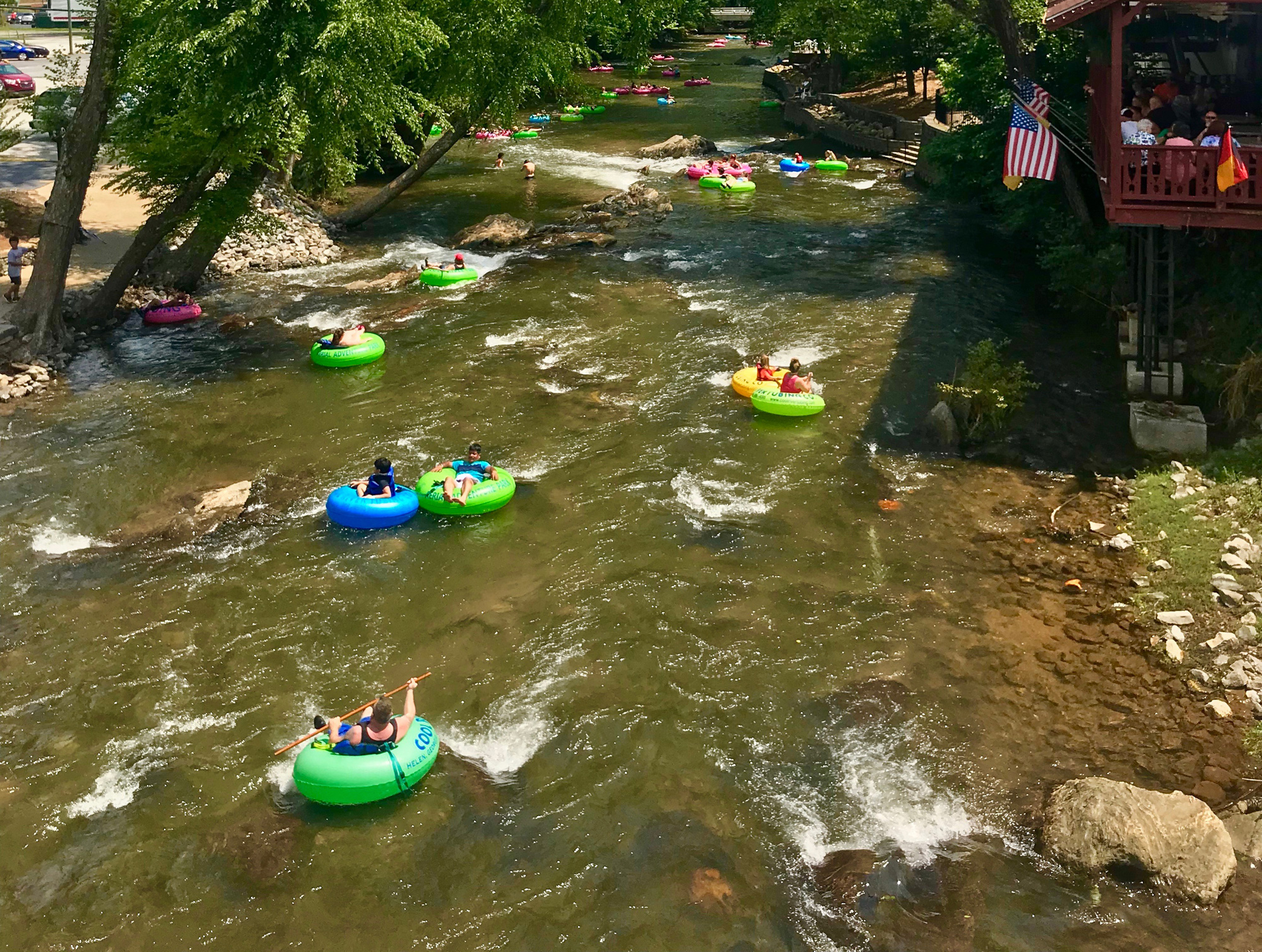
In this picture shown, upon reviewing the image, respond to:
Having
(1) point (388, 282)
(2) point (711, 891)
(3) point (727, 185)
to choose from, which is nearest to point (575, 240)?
(1) point (388, 282)

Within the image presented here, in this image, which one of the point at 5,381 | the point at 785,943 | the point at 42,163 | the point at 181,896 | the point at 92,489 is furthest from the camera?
the point at 42,163

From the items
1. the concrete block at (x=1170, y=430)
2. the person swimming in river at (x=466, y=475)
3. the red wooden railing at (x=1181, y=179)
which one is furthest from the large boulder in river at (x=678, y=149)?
the concrete block at (x=1170, y=430)

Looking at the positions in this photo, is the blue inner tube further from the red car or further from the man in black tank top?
the red car

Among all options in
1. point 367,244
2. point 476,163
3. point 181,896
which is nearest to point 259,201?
point 367,244

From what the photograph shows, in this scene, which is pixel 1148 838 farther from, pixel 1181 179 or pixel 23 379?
pixel 23 379

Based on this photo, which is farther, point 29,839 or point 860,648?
point 860,648

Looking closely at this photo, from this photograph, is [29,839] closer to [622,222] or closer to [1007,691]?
[1007,691]

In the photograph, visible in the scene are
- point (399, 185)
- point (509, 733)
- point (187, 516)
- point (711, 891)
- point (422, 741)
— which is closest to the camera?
point (711, 891)
